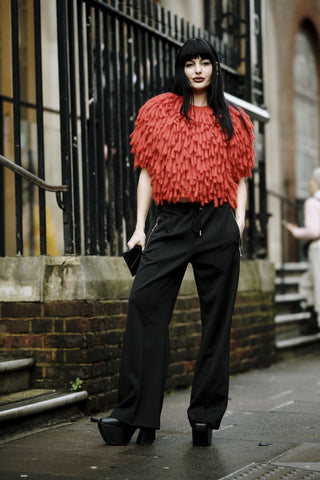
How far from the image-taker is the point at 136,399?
4.27 metres

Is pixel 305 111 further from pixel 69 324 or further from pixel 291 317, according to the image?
pixel 69 324

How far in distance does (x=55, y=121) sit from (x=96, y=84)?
123 inches

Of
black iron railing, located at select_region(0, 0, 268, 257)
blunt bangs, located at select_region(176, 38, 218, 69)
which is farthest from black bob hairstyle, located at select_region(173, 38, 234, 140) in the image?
black iron railing, located at select_region(0, 0, 268, 257)

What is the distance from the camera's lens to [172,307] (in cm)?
441

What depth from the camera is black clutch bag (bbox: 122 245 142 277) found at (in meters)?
4.41

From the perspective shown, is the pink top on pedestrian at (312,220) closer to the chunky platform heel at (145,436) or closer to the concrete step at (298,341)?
the concrete step at (298,341)

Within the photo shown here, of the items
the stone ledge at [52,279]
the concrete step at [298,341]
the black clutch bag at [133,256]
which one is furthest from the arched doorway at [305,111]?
the black clutch bag at [133,256]

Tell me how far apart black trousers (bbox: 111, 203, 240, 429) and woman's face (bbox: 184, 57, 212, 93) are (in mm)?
603

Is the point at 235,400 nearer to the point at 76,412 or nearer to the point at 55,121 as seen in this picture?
the point at 76,412

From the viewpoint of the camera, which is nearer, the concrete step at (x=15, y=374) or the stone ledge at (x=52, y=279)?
the concrete step at (x=15, y=374)

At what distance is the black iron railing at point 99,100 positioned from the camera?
542 cm

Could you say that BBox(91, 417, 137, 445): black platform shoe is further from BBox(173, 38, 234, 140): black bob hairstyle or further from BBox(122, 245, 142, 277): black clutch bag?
BBox(173, 38, 234, 140): black bob hairstyle

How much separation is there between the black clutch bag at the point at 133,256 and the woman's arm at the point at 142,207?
0.09ft

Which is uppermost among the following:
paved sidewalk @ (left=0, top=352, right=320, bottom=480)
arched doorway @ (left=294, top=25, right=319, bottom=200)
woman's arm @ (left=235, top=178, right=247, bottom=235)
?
arched doorway @ (left=294, top=25, right=319, bottom=200)
